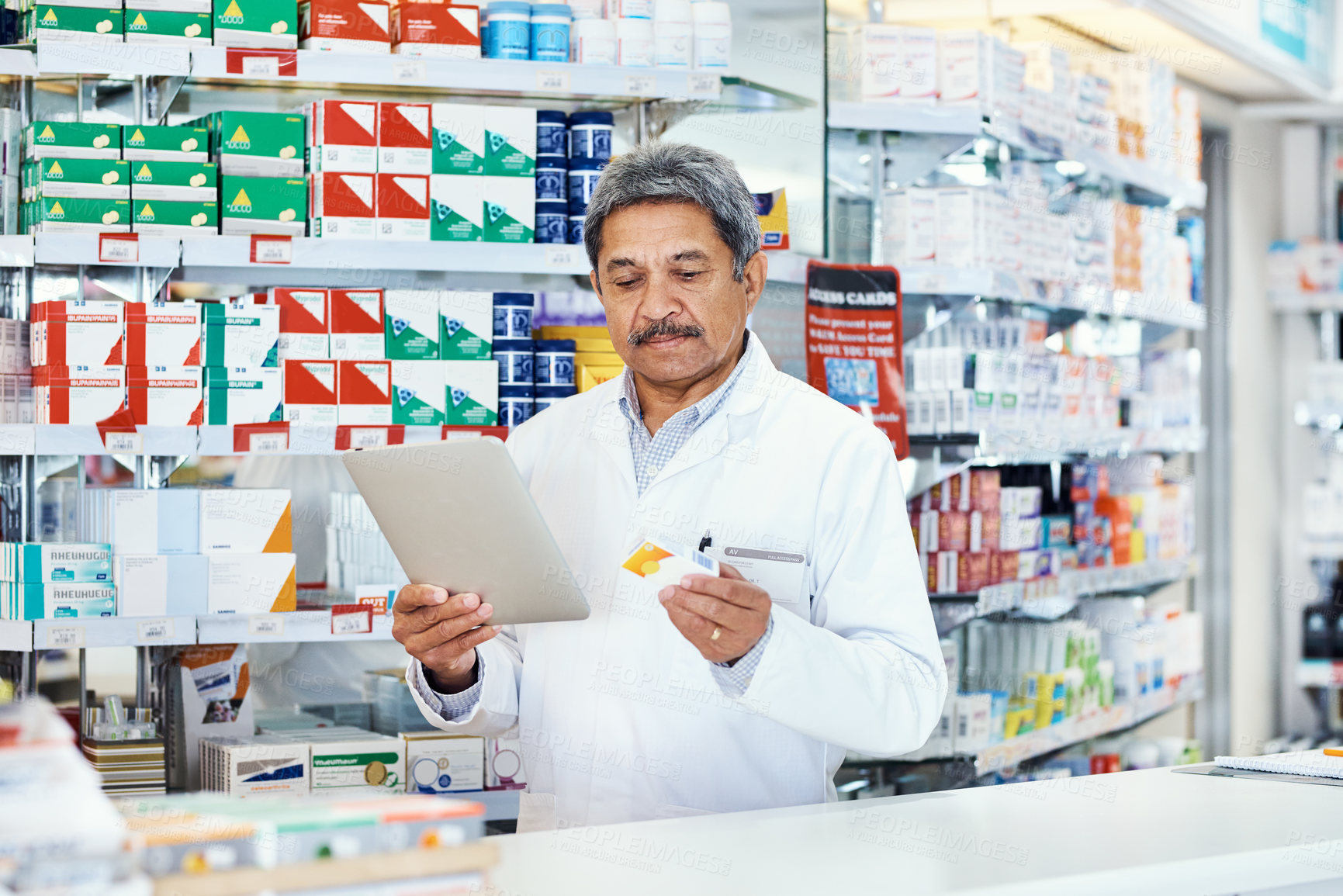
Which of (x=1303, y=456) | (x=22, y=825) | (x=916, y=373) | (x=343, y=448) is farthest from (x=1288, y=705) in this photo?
(x=22, y=825)

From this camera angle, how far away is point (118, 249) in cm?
295

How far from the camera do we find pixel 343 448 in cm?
306

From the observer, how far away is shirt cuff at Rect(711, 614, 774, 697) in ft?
5.95

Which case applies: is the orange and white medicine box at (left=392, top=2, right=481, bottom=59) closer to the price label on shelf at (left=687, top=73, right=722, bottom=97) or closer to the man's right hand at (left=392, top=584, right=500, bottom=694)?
the price label on shelf at (left=687, top=73, right=722, bottom=97)

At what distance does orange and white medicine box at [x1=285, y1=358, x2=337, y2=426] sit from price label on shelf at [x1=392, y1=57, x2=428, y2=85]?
67 centimetres

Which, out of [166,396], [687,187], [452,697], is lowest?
[452,697]

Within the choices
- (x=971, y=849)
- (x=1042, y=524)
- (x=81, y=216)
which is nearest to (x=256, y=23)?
(x=81, y=216)

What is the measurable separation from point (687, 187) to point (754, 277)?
24cm

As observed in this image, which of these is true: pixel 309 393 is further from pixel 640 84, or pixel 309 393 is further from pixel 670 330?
pixel 670 330

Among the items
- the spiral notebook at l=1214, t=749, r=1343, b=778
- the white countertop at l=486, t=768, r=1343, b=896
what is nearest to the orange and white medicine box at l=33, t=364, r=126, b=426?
the white countertop at l=486, t=768, r=1343, b=896

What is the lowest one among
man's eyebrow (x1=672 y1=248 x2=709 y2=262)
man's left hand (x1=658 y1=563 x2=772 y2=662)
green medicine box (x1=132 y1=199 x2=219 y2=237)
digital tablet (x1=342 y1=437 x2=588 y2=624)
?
man's left hand (x1=658 y1=563 x2=772 y2=662)

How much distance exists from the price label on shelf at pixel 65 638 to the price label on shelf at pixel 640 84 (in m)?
1.74

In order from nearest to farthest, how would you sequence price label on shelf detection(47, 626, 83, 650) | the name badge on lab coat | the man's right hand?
the man's right hand, the name badge on lab coat, price label on shelf detection(47, 626, 83, 650)

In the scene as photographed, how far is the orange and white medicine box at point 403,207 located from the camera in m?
3.08
